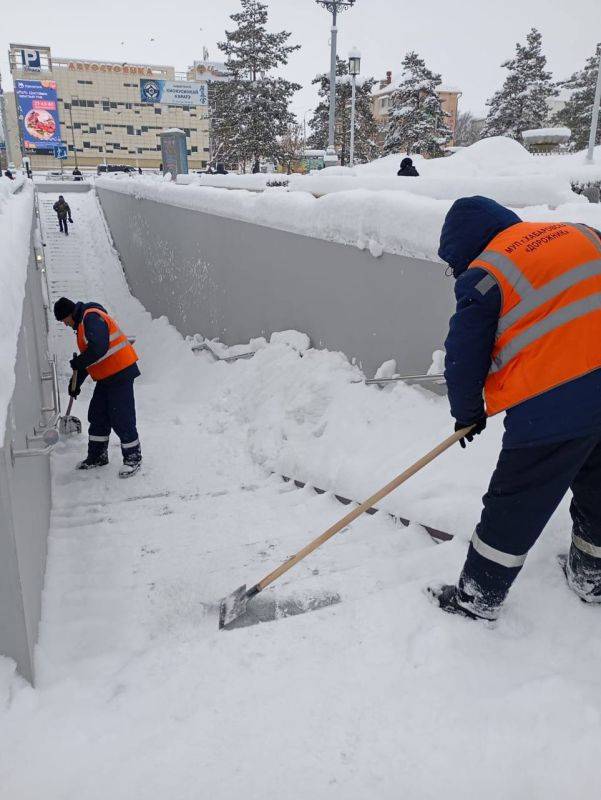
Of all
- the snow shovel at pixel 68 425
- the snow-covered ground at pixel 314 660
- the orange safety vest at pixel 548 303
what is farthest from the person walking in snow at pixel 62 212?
the orange safety vest at pixel 548 303

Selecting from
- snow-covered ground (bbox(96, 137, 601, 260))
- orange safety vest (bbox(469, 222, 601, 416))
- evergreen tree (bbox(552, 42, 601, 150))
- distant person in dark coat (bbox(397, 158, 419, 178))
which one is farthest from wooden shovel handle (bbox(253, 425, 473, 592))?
evergreen tree (bbox(552, 42, 601, 150))

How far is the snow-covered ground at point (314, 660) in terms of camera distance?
1914 millimetres

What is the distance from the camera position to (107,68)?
75500mm

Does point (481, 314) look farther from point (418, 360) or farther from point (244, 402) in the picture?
point (244, 402)

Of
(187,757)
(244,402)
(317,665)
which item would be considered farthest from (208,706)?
(244,402)

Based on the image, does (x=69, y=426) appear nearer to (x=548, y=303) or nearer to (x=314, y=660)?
(x=314, y=660)

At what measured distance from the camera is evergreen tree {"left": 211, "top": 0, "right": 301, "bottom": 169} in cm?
3153

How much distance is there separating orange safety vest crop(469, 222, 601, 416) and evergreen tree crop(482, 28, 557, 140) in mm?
33487

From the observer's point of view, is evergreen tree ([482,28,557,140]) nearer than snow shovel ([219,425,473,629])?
No

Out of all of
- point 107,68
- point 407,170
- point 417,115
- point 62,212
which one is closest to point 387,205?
point 407,170

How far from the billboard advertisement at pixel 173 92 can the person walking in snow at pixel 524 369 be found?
45515 millimetres

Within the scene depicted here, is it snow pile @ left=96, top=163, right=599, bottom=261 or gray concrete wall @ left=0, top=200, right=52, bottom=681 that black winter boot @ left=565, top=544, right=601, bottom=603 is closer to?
snow pile @ left=96, top=163, right=599, bottom=261

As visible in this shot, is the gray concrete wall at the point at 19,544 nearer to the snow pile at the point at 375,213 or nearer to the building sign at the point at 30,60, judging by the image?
the snow pile at the point at 375,213

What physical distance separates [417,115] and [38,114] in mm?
42218
